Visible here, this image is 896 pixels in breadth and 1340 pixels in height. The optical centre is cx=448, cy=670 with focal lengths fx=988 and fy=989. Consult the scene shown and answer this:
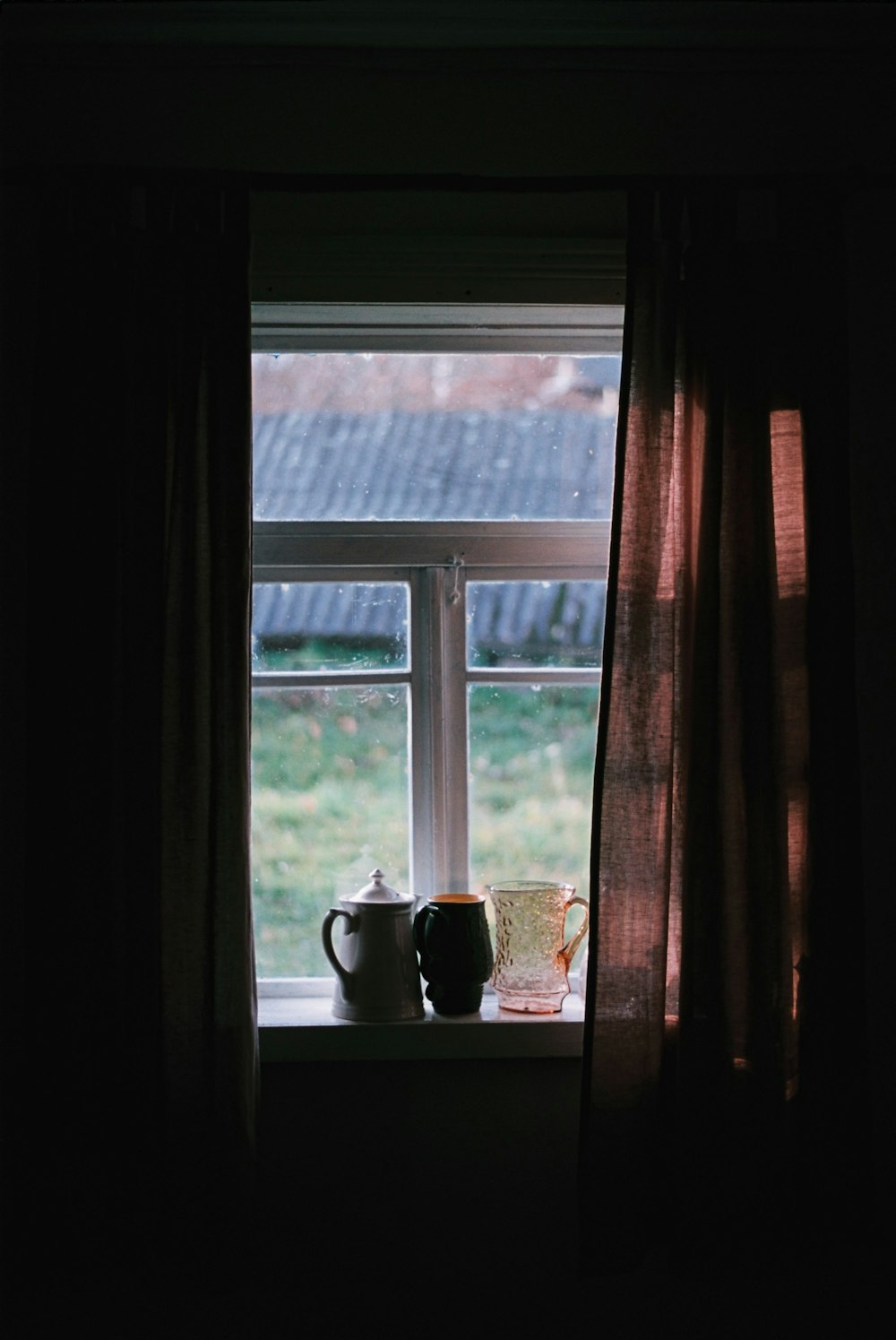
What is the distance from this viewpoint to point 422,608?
1816 mm

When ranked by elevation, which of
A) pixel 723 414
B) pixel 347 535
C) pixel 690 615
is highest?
pixel 723 414

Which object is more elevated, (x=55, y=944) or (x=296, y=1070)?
(x=55, y=944)

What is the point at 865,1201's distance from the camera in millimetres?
1498

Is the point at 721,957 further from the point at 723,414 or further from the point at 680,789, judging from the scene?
the point at 723,414

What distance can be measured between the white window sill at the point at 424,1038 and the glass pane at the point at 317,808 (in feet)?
0.55

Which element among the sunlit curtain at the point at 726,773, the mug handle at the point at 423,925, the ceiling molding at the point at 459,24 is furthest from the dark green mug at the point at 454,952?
the ceiling molding at the point at 459,24

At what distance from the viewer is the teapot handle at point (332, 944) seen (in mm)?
1655

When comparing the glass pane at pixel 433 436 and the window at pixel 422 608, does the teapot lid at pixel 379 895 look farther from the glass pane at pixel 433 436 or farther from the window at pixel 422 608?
the glass pane at pixel 433 436

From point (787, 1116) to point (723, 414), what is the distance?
1.10m

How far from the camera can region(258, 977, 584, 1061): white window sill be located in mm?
1633

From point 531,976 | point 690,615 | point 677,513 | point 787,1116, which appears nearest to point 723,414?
point 677,513

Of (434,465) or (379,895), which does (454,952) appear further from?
(434,465)

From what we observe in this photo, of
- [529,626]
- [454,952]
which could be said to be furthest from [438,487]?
[454,952]

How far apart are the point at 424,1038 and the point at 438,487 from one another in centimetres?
96
